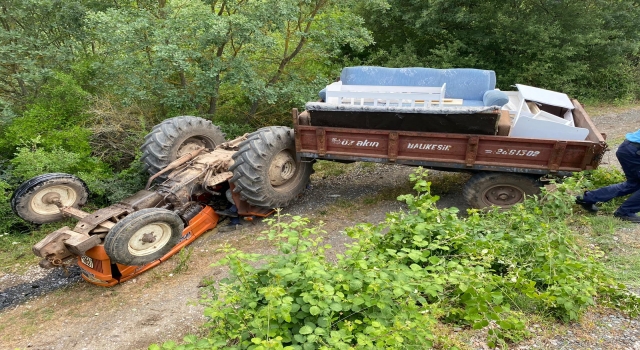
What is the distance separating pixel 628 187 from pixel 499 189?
57.4 inches

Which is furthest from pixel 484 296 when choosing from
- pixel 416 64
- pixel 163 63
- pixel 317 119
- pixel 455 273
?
pixel 416 64

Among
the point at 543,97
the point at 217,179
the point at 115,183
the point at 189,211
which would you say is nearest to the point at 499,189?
the point at 543,97

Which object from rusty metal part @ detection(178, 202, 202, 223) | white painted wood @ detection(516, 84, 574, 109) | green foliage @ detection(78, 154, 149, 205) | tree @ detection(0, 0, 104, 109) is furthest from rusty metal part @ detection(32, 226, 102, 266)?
white painted wood @ detection(516, 84, 574, 109)

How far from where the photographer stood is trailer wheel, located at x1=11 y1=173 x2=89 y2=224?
5152mm

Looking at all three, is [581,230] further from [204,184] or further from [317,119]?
[204,184]

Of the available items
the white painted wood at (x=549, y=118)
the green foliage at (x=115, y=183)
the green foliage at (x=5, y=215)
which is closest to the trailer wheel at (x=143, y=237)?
the green foliage at (x=115, y=183)

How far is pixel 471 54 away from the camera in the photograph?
10.8m

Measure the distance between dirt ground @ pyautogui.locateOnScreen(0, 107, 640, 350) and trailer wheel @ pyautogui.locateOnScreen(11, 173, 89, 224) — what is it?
27.9 inches

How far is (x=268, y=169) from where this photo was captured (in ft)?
18.4

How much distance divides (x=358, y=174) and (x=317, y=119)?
2.11m

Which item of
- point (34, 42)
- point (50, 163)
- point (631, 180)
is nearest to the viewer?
point (631, 180)

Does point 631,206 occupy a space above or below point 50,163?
below

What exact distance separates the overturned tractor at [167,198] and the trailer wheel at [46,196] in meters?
0.01

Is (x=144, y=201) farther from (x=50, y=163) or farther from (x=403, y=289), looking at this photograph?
(x=403, y=289)
